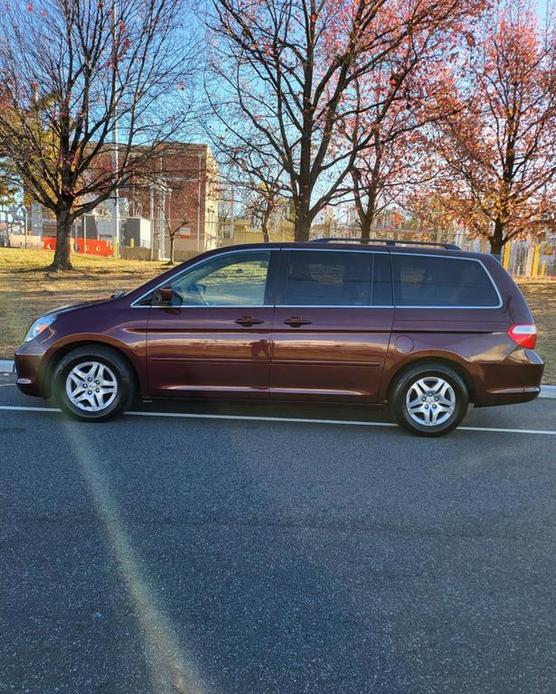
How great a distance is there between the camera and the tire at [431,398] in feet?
17.7

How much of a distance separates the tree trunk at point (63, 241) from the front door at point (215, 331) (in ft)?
52.8

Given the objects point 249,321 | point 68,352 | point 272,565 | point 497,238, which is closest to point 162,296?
point 249,321

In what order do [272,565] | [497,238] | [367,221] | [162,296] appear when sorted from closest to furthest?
1. [272,565]
2. [162,296]
3. [497,238]
4. [367,221]

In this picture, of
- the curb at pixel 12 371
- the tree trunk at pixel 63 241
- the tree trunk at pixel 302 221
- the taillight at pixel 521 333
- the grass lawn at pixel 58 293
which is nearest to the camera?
the taillight at pixel 521 333

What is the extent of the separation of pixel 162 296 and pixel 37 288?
11733 millimetres

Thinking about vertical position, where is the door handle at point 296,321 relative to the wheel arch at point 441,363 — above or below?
above

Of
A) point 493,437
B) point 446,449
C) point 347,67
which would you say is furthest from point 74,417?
point 347,67

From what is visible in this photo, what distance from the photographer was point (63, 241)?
67.4ft

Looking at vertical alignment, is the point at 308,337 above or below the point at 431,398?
above

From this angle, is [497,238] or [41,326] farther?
[497,238]

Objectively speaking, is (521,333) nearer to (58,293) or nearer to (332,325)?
(332,325)

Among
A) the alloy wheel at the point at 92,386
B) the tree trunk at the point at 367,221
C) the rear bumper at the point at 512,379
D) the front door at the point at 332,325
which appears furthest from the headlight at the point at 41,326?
the tree trunk at the point at 367,221

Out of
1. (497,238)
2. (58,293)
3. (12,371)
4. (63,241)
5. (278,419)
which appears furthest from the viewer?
(63,241)

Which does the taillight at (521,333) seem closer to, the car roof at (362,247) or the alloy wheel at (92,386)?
the car roof at (362,247)
